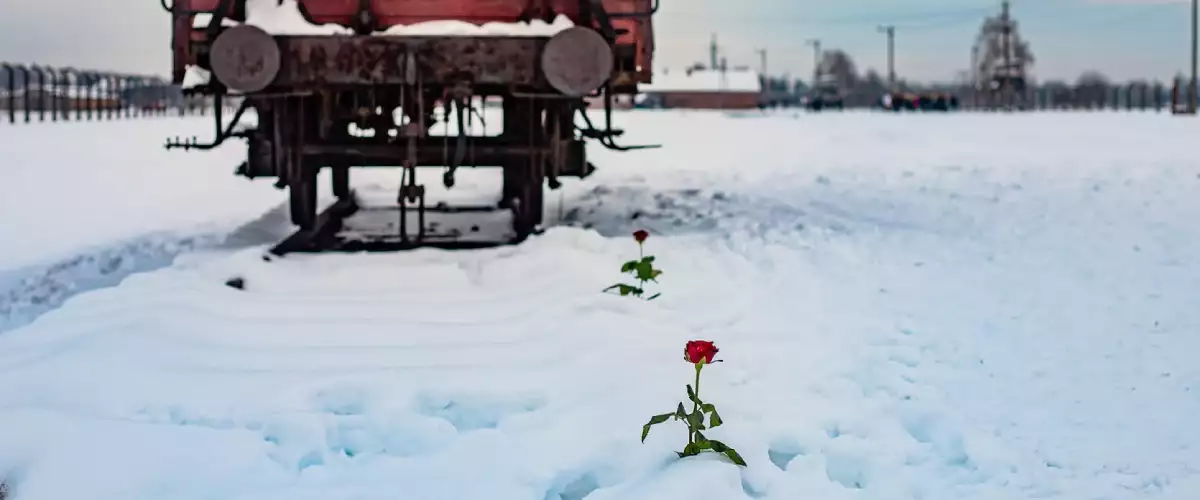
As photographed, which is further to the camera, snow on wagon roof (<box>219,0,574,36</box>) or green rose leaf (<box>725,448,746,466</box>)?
snow on wagon roof (<box>219,0,574,36</box>)

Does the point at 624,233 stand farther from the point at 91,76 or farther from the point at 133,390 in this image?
the point at 91,76

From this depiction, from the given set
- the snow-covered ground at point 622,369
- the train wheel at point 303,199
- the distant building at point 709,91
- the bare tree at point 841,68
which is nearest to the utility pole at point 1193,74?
the snow-covered ground at point 622,369

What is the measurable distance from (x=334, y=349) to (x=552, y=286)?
1.43 metres

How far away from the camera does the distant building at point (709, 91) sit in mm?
91688

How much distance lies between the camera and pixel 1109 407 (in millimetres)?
3779

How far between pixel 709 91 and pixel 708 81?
1.68 meters

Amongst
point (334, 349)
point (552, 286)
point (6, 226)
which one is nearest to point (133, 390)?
point (334, 349)

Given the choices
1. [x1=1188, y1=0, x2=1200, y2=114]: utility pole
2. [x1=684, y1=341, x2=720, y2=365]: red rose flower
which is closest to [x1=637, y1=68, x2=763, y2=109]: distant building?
[x1=1188, y1=0, x2=1200, y2=114]: utility pole

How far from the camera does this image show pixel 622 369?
380 centimetres

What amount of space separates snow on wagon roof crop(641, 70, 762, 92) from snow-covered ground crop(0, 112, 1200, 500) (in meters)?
85.9

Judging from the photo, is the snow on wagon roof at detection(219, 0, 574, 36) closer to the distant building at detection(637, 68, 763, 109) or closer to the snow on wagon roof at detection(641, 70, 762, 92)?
the distant building at detection(637, 68, 763, 109)

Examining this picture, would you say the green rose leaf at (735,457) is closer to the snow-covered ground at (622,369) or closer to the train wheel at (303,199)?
the snow-covered ground at (622,369)

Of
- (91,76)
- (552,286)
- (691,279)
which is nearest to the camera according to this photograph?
(552,286)

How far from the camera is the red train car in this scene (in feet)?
20.0
